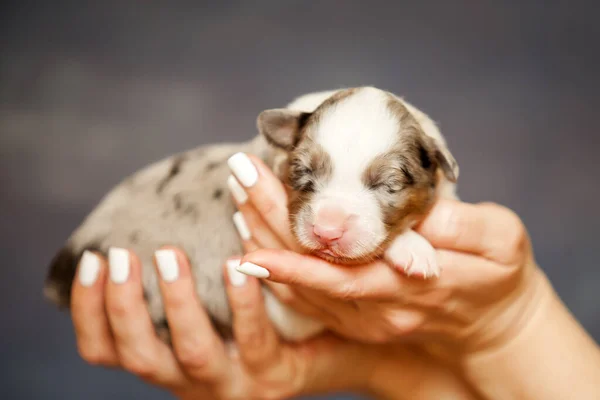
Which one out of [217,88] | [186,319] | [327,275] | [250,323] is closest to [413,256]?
[327,275]

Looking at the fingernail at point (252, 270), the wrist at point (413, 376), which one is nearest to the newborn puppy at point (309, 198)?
the fingernail at point (252, 270)

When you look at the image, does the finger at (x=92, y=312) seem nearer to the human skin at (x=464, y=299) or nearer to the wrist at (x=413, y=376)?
the human skin at (x=464, y=299)

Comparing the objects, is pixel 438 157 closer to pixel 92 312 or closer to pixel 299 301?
pixel 299 301

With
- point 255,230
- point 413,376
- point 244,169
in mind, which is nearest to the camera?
point 244,169

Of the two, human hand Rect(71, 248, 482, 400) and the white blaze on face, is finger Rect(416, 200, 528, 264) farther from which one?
human hand Rect(71, 248, 482, 400)

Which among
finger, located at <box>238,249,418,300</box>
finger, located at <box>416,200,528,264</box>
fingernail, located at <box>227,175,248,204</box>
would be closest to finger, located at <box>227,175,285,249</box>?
fingernail, located at <box>227,175,248,204</box>
